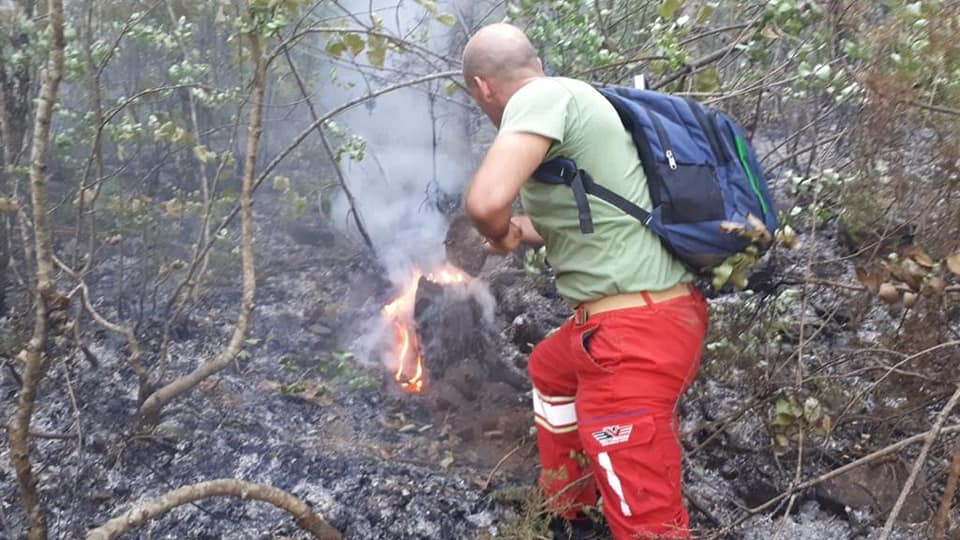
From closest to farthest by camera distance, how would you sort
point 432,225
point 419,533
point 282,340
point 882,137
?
1. point 882,137
2. point 419,533
3. point 282,340
4. point 432,225

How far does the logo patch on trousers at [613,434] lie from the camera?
2605 millimetres

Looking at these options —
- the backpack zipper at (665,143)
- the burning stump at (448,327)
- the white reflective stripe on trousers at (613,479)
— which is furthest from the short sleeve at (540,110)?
the burning stump at (448,327)

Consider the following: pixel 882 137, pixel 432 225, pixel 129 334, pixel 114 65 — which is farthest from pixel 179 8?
pixel 882 137

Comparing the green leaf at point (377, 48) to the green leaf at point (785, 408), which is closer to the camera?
the green leaf at point (785, 408)

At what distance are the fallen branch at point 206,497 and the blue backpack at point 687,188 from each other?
1.49 metres

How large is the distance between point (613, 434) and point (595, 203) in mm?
809

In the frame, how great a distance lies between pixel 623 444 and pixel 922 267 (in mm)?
1090

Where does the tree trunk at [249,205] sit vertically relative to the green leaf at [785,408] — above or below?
above

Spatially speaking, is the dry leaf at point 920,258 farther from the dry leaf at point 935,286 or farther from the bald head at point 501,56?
the bald head at point 501,56

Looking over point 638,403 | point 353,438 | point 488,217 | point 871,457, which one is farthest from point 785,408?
point 353,438

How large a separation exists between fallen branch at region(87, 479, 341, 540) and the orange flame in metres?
1.89

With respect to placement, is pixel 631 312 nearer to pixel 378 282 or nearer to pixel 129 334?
pixel 129 334

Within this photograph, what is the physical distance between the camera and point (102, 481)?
144 inches

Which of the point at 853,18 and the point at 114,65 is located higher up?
the point at 114,65
